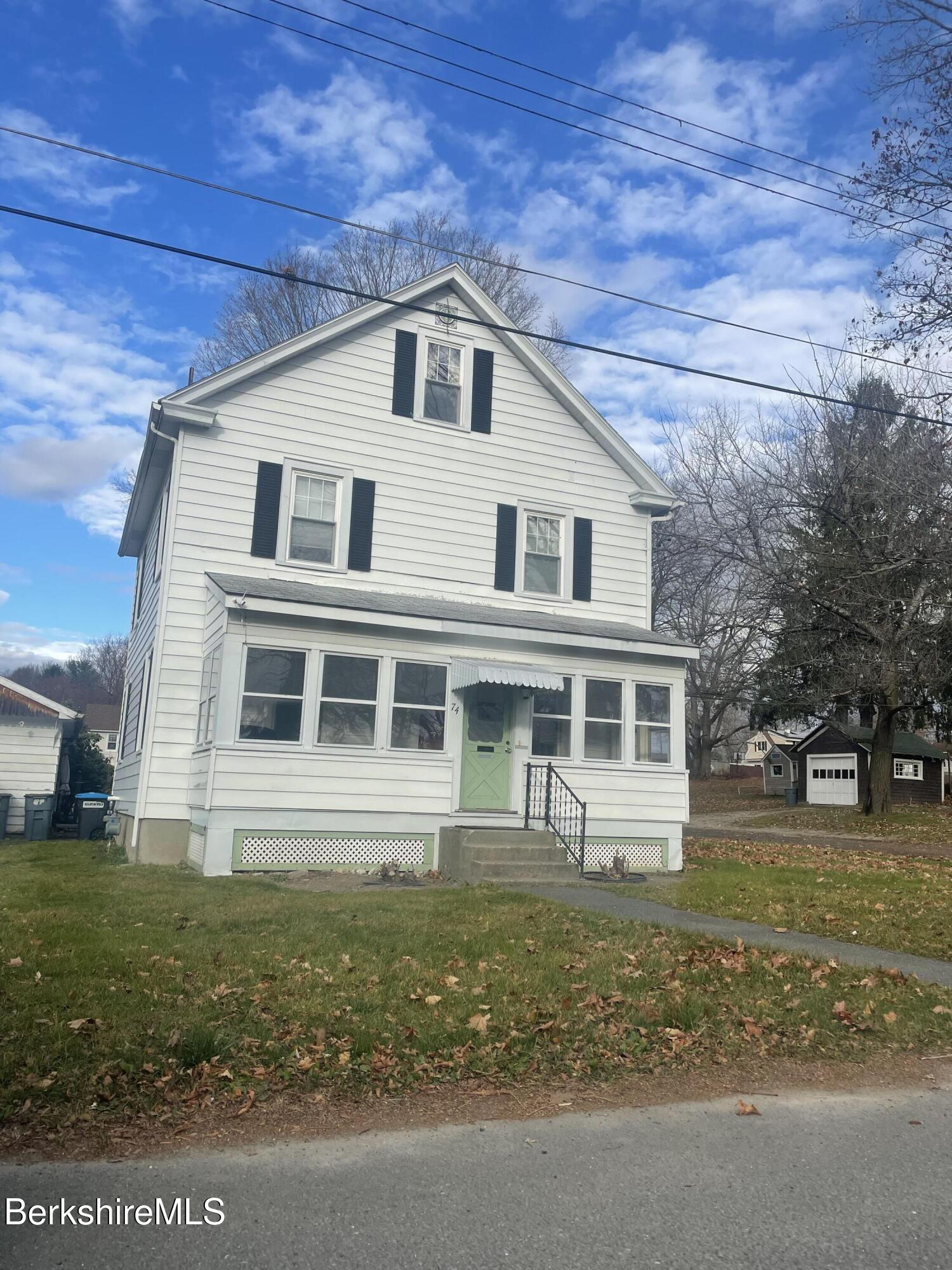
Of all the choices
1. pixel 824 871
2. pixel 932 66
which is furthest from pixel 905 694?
pixel 932 66

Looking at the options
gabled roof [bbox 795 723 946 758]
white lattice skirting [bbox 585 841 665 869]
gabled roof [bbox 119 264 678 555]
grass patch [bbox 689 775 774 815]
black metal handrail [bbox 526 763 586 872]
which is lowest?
white lattice skirting [bbox 585 841 665 869]

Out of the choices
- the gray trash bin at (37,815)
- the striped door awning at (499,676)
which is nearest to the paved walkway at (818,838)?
the striped door awning at (499,676)

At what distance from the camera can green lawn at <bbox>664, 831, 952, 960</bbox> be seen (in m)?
9.80

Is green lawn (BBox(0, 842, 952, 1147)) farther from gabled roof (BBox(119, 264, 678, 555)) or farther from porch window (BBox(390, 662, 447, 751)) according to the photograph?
gabled roof (BBox(119, 264, 678, 555))

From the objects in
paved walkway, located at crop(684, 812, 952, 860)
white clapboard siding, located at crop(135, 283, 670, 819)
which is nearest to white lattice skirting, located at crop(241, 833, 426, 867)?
white clapboard siding, located at crop(135, 283, 670, 819)

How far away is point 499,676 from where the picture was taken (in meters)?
14.9

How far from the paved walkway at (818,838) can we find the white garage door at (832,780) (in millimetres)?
9161

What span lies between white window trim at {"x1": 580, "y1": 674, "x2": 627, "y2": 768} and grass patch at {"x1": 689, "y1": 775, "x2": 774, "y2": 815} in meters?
25.8

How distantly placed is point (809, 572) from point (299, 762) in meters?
19.3

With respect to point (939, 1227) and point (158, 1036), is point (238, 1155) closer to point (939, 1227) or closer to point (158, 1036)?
point (158, 1036)

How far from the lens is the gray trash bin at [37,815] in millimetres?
19859

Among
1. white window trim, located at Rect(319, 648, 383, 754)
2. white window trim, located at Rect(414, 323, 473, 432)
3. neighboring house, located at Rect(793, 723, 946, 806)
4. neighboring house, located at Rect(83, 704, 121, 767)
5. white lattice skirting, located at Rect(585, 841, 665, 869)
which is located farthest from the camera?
neighboring house, located at Rect(83, 704, 121, 767)

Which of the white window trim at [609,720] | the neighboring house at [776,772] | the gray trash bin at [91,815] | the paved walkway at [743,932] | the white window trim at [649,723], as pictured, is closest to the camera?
the paved walkway at [743,932]

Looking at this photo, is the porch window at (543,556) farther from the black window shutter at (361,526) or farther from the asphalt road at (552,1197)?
the asphalt road at (552,1197)
